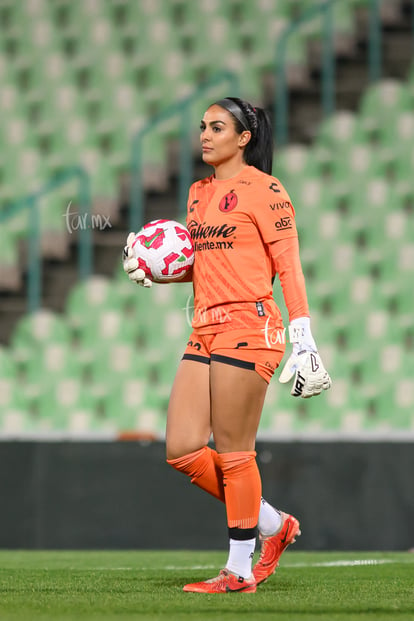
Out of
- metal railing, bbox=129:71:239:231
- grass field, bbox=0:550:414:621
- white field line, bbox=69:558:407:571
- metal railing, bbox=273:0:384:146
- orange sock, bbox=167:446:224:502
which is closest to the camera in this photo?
grass field, bbox=0:550:414:621

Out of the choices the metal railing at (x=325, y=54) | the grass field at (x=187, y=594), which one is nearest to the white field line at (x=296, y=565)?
the grass field at (x=187, y=594)

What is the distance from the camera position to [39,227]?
946cm

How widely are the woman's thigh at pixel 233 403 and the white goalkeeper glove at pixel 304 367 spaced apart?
116 mm

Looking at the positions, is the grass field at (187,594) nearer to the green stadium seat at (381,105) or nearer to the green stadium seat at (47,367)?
the green stadium seat at (47,367)

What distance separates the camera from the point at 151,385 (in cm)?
834

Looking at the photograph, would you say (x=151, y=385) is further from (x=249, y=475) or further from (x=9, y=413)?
(x=249, y=475)

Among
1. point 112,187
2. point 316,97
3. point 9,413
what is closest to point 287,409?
point 9,413

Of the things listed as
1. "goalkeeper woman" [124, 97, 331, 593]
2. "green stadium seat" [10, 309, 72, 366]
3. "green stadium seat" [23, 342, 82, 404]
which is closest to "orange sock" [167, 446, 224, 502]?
"goalkeeper woman" [124, 97, 331, 593]

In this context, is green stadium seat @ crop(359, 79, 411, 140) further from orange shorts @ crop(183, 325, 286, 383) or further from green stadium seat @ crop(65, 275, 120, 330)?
orange shorts @ crop(183, 325, 286, 383)

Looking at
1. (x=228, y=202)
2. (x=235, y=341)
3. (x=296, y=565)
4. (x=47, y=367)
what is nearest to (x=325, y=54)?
(x=47, y=367)

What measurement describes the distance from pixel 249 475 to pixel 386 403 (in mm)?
3702

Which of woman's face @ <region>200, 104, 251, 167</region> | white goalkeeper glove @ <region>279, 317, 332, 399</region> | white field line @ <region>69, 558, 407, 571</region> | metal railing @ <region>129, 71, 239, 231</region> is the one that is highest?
metal railing @ <region>129, 71, 239, 231</region>

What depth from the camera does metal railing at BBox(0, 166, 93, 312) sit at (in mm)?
9078

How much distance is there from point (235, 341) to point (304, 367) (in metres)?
0.25
